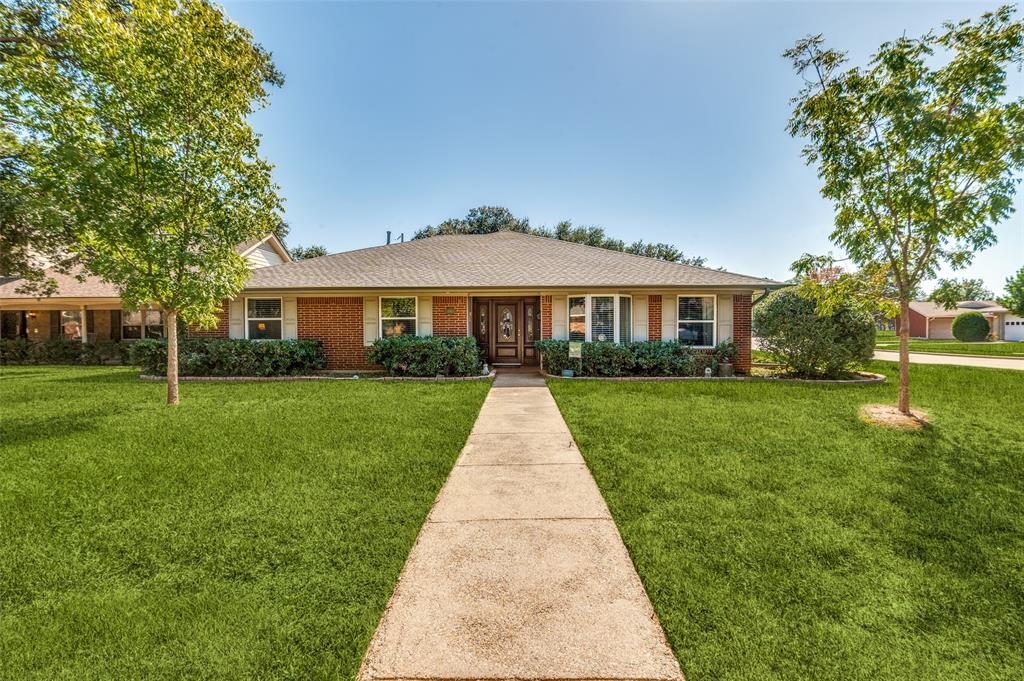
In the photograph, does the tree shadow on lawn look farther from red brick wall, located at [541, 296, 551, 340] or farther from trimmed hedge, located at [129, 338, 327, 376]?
trimmed hedge, located at [129, 338, 327, 376]

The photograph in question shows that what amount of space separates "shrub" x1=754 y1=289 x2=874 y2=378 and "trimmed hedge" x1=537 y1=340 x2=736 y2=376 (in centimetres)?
204

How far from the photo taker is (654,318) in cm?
1250

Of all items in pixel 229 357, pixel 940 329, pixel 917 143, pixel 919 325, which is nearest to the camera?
pixel 917 143

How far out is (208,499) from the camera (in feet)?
12.7

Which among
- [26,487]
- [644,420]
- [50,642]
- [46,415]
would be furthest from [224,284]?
[644,420]

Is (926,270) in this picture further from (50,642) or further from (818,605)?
(50,642)

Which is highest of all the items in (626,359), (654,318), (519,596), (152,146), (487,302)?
(152,146)

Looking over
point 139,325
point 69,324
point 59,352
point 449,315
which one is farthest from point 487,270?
point 69,324

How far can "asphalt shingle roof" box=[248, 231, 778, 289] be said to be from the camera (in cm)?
1195

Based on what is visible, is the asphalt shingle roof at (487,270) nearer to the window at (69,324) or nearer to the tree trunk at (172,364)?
the tree trunk at (172,364)

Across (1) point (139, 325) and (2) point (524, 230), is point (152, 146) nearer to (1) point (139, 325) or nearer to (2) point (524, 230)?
(1) point (139, 325)

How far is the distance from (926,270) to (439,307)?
10371mm

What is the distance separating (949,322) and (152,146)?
5740 centimetres

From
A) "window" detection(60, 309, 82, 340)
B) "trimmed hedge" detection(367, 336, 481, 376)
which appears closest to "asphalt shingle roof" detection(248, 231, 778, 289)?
"trimmed hedge" detection(367, 336, 481, 376)
